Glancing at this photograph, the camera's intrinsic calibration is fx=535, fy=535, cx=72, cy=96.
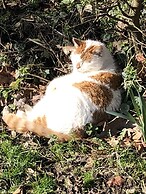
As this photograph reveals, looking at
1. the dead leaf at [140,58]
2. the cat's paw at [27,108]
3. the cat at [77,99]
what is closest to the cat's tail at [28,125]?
the cat at [77,99]

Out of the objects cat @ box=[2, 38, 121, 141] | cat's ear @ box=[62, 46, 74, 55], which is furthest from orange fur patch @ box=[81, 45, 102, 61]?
cat's ear @ box=[62, 46, 74, 55]

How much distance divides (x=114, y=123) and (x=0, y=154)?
0.97 m

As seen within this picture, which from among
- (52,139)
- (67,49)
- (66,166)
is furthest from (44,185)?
(67,49)

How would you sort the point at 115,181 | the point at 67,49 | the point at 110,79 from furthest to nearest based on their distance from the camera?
the point at 67,49 < the point at 110,79 < the point at 115,181

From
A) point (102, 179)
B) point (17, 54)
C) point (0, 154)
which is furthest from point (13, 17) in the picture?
point (102, 179)

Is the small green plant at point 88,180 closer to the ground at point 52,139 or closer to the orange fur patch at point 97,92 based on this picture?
the ground at point 52,139

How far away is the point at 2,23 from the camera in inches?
210

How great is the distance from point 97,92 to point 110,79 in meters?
0.23

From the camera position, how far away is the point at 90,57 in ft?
14.9

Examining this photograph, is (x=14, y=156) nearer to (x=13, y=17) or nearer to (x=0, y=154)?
(x=0, y=154)

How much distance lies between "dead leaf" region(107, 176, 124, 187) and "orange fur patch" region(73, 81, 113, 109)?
623 millimetres

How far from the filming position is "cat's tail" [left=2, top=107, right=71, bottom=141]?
4.32 metres

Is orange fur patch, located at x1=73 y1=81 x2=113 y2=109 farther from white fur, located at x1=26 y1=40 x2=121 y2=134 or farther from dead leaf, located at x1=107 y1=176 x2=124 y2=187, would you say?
dead leaf, located at x1=107 y1=176 x2=124 y2=187

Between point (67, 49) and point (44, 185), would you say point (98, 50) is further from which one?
point (44, 185)
